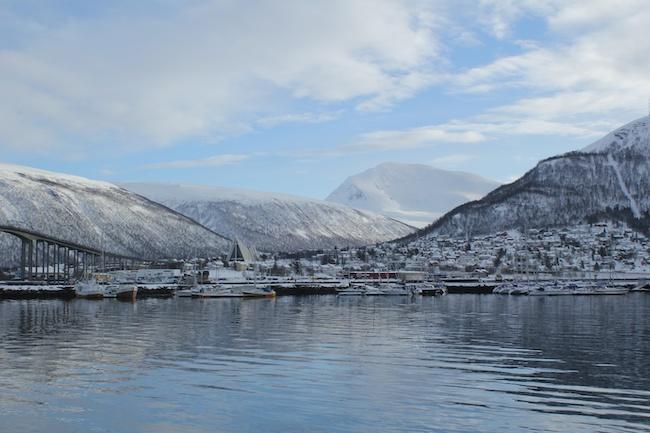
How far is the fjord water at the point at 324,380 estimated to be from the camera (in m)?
20.8

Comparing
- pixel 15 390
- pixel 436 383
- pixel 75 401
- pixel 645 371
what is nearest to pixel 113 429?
pixel 75 401

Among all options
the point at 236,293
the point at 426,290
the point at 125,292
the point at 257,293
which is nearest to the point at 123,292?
the point at 125,292

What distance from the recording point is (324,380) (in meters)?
27.3

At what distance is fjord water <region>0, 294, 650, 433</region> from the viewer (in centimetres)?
2081

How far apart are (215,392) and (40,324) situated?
119 ft

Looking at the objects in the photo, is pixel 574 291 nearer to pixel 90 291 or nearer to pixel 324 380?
pixel 90 291

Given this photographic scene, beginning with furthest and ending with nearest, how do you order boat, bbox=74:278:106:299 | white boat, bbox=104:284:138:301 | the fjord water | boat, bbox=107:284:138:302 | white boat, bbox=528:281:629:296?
white boat, bbox=528:281:629:296 → boat, bbox=74:278:106:299 → white boat, bbox=104:284:138:301 → boat, bbox=107:284:138:302 → the fjord water

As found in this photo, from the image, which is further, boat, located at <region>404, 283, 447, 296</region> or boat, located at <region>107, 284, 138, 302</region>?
boat, located at <region>404, 283, 447, 296</region>

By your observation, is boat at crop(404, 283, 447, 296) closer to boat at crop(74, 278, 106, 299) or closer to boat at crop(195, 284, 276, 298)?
boat at crop(195, 284, 276, 298)

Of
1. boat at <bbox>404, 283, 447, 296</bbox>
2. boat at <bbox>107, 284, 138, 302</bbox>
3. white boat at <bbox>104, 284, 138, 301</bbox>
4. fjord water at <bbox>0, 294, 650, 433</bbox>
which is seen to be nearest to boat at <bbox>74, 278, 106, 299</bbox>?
white boat at <bbox>104, 284, 138, 301</bbox>

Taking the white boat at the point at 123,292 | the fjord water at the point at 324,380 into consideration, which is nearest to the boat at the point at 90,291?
the white boat at the point at 123,292

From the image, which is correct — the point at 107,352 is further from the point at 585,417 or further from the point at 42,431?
the point at 585,417

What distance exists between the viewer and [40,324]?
5638 centimetres

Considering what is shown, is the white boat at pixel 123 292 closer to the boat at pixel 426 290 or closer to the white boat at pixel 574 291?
the boat at pixel 426 290
